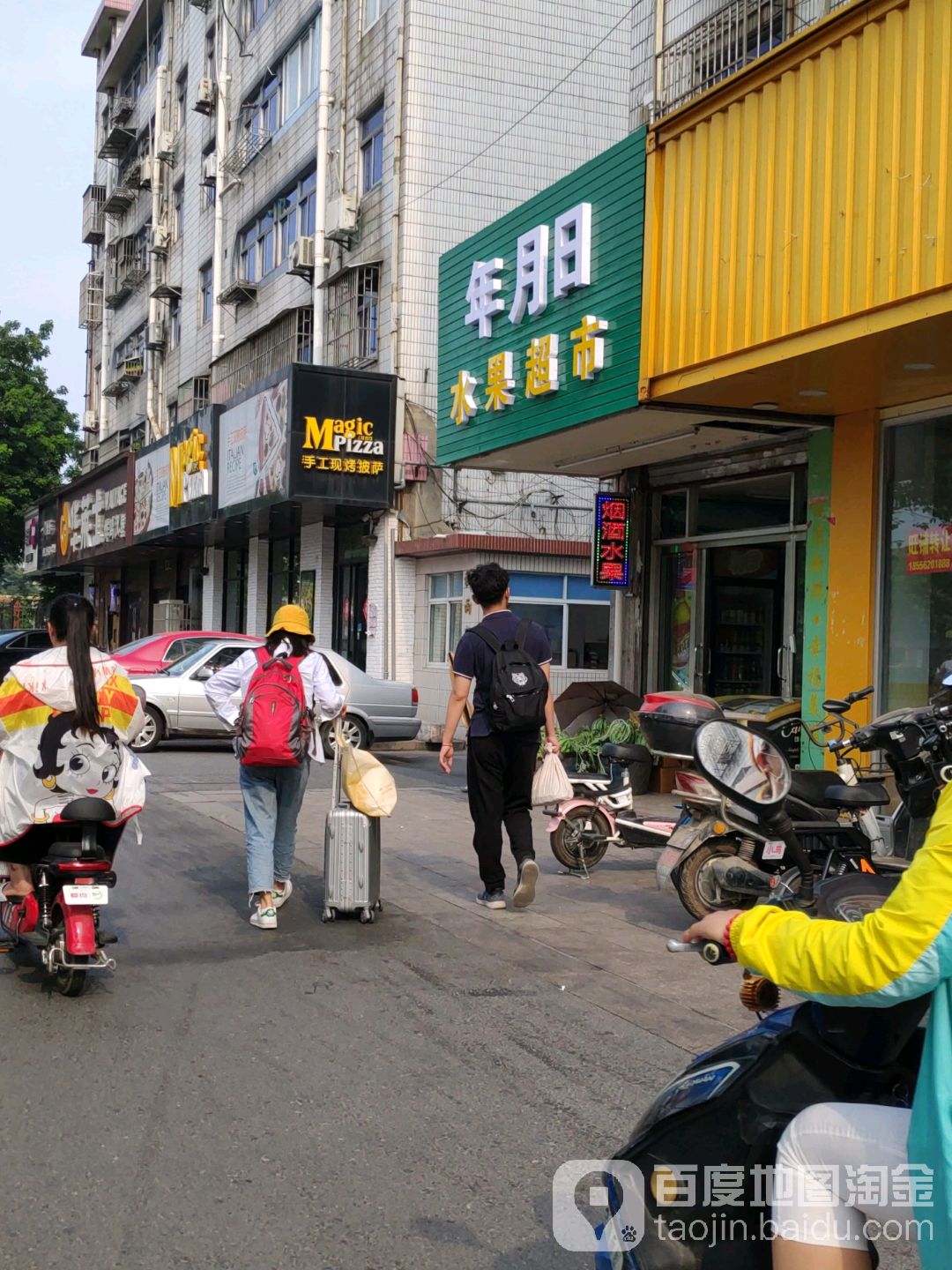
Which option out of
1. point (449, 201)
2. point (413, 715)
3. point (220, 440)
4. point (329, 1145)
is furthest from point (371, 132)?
point (329, 1145)

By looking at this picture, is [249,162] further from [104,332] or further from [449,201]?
[104,332]

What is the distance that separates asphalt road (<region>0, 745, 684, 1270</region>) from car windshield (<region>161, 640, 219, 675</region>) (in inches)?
414

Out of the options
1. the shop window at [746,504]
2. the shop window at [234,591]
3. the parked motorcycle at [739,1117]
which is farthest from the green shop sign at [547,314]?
the shop window at [234,591]

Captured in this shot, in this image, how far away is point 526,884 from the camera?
7.06 meters

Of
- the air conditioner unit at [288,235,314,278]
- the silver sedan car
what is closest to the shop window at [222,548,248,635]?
the air conditioner unit at [288,235,314,278]

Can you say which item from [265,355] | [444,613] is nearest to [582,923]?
[444,613]

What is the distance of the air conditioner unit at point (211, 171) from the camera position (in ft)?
99.7

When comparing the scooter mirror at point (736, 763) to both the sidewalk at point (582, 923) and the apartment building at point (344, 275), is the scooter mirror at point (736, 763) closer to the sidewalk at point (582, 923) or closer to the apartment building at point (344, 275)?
the sidewalk at point (582, 923)

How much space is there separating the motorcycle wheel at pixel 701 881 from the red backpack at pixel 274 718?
2.17m

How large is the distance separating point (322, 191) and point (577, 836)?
59.2 ft

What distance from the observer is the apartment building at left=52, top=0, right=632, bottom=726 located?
68.0 ft

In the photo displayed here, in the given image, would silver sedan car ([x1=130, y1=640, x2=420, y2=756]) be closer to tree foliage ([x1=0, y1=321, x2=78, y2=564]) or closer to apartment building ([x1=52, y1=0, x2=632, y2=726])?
apartment building ([x1=52, y1=0, x2=632, y2=726])

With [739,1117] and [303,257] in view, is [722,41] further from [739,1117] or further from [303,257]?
[303,257]

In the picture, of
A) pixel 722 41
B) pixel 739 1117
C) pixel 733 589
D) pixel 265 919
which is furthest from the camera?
pixel 733 589
